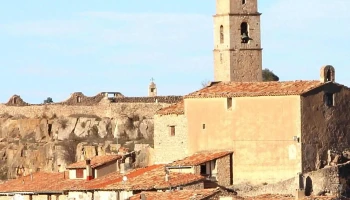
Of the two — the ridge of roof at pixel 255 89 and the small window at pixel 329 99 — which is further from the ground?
the ridge of roof at pixel 255 89

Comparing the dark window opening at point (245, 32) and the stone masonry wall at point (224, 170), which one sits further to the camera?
the dark window opening at point (245, 32)

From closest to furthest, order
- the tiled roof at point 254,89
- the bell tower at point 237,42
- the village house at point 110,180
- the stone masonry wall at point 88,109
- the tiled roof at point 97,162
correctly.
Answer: the village house at point 110,180
the tiled roof at point 254,89
the tiled roof at point 97,162
the bell tower at point 237,42
the stone masonry wall at point 88,109

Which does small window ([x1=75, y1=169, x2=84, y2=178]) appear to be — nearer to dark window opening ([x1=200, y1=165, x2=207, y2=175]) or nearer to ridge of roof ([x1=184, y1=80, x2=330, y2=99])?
ridge of roof ([x1=184, y1=80, x2=330, y2=99])

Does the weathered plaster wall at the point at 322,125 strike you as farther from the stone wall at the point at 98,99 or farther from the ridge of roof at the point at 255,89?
the stone wall at the point at 98,99

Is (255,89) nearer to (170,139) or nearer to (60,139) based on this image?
(170,139)

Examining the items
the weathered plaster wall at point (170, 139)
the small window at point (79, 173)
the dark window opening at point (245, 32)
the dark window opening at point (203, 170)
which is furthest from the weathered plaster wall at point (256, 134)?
the dark window opening at point (245, 32)

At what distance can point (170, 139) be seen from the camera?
72500 mm

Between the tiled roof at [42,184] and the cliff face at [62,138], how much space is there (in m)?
8.88

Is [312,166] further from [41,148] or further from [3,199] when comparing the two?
[41,148]

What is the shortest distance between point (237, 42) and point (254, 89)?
6.73 m

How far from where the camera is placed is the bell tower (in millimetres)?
75500

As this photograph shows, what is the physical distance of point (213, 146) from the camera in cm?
6994

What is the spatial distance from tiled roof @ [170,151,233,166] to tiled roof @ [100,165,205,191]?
2.75ft

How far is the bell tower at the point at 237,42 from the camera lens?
248 feet
